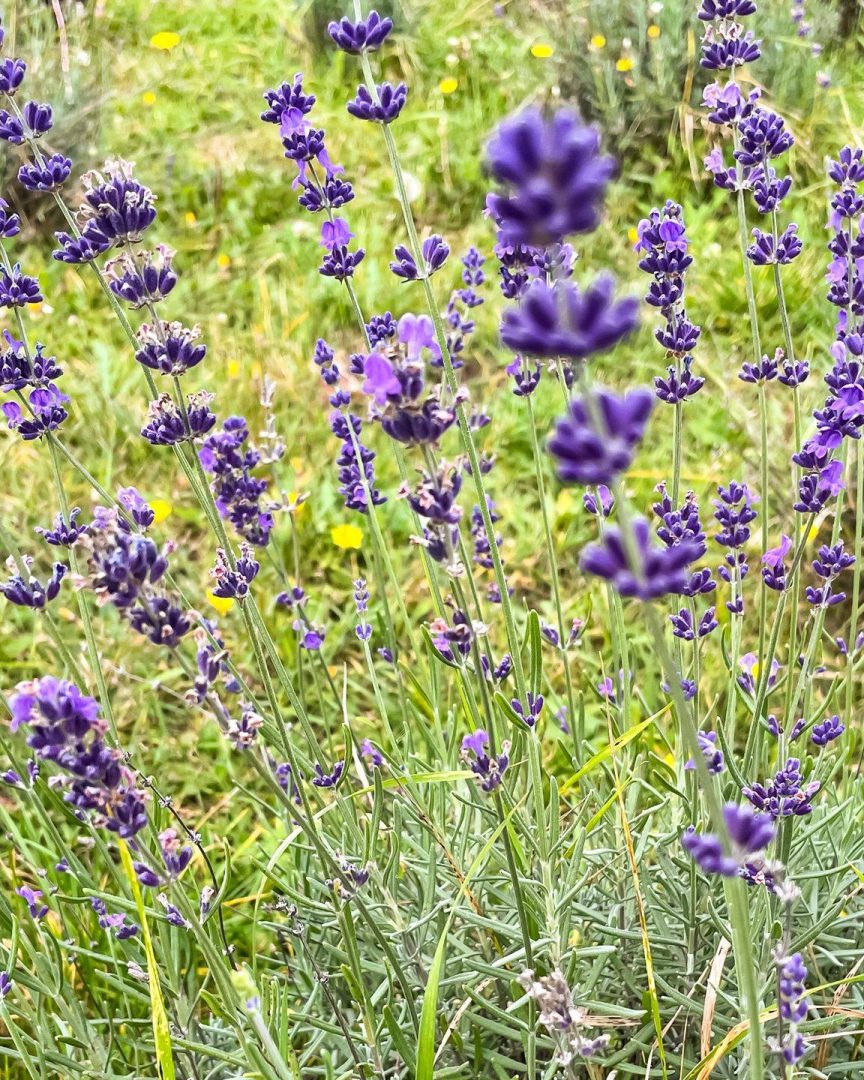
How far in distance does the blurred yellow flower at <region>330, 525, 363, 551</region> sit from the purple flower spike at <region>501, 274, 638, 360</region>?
2.72 metres

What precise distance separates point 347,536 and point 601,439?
2790mm

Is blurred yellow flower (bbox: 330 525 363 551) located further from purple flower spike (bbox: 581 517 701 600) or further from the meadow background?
purple flower spike (bbox: 581 517 701 600)

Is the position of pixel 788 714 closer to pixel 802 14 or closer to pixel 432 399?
pixel 432 399

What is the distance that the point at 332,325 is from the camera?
458cm

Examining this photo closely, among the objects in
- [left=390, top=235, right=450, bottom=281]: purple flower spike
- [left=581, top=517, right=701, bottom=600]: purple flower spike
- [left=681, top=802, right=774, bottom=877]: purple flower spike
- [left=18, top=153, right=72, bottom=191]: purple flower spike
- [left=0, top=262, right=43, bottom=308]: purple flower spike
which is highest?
[left=18, top=153, right=72, bottom=191]: purple flower spike

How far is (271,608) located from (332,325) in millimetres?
1819

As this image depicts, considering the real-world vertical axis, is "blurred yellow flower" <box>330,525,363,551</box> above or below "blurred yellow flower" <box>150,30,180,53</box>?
below

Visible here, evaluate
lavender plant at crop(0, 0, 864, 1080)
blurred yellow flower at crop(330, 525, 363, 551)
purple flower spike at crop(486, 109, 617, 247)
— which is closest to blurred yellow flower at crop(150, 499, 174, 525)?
blurred yellow flower at crop(330, 525, 363, 551)

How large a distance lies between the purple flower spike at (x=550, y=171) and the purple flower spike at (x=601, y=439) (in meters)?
0.11

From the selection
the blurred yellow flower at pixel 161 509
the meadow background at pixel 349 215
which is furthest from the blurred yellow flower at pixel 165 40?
the blurred yellow flower at pixel 161 509

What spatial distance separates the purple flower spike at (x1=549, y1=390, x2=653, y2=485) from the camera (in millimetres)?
633

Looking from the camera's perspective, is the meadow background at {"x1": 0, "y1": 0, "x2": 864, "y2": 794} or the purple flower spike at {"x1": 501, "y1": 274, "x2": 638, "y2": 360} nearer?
the purple flower spike at {"x1": 501, "y1": 274, "x2": 638, "y2": 360}

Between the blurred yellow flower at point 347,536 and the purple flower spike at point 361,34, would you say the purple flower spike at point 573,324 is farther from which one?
the blurred yellow flower at point 347,536

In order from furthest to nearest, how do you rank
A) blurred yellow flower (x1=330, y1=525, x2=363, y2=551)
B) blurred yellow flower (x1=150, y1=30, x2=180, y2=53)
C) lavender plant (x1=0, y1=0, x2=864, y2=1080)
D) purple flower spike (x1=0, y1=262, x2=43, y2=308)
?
blurred yellow flower (x1=150, y1=30, x2=180, y2=53) < blurred yellow flower (x1=330, y1=525, x2=363, y2=551) < purple flower spike (x1=0, y1=262, x2=43, y2=308) < lavender plant (x1=0, y1=0, x2=864, y2=1080)
